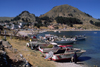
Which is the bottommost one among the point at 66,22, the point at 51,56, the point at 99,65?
the point at 99,65

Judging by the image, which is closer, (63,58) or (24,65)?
(24,65)

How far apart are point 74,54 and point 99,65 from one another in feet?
13.6

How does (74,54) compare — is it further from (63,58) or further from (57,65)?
(57,65)

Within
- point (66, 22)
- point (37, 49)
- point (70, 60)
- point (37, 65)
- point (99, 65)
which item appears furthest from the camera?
point (66, 22)

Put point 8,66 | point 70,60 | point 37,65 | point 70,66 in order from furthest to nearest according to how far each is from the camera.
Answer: point 70,60
point 70,66
point 37,65
point 8,66

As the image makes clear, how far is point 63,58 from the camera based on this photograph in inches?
734

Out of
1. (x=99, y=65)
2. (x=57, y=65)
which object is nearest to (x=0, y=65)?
(x=57, y=65)

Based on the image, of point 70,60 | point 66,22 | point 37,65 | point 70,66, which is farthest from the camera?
point 66,22

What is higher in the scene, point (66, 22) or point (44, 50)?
point (66, 22)

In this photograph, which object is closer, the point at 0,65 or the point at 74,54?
the point at 0,65

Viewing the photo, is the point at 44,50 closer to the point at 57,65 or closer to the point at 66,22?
the point at 57,65

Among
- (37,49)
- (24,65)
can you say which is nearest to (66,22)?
(37,49)

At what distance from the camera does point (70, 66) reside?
16422 millimetres

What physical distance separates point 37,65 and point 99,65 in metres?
9.79
